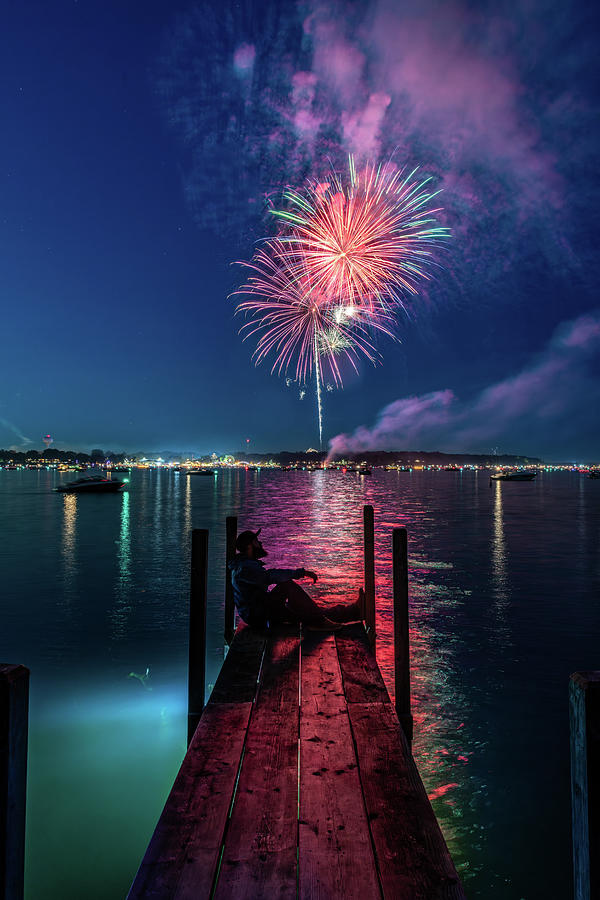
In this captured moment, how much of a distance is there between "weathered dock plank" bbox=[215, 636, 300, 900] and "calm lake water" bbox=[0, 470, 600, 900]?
7.90 ft

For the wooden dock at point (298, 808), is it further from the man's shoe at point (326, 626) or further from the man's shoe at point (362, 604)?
the man's shoe at point (362, 604)

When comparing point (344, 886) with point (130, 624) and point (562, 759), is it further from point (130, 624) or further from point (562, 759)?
point (130, 624)

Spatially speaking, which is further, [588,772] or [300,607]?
[300,607]

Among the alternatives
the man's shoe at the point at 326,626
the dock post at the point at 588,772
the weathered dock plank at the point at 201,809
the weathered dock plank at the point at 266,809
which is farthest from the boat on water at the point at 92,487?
the dock post at the point at 588,772

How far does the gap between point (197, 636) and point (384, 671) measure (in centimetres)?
475

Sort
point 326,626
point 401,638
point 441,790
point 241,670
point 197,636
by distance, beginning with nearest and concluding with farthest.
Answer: point 441,790 < point 241,670 < point 197,636 < point 401,638 < point 326,626

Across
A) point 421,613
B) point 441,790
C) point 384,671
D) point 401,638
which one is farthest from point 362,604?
point 421,613

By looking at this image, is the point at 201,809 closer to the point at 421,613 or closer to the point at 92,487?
the point at 421,613

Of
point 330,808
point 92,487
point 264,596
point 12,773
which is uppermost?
point 12,773

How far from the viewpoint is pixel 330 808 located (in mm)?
4168

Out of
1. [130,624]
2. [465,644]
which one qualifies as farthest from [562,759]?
[130,624]

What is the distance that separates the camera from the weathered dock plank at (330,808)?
3.38 meters

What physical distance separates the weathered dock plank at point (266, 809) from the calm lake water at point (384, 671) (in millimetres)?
2409

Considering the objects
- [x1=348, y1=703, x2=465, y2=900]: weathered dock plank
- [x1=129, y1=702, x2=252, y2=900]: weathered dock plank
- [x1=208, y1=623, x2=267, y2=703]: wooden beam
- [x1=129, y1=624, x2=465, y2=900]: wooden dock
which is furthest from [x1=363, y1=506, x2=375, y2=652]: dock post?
[x1=129, y1=702, x2=252, y2=900]: weathered dock plank
